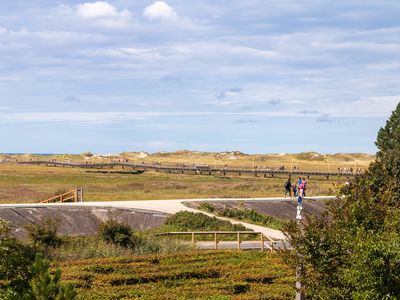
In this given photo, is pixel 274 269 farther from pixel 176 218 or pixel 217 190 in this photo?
pixel 217 190

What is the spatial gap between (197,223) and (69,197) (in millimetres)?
17497

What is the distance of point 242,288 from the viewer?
30.9 metres

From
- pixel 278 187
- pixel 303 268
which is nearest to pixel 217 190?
pixel 278 187

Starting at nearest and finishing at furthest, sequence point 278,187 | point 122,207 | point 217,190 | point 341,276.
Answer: point 341,276, point 122,207, point 217,190, point 278,187

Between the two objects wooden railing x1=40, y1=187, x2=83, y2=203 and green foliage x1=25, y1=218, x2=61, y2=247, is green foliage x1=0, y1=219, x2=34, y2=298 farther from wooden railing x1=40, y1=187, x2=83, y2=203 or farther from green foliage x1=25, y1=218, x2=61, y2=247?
wooden railing x1=40, y1=187, x2=83, y2=203

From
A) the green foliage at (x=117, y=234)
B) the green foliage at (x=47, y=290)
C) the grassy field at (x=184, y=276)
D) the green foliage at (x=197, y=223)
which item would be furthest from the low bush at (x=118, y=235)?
the green foliage at (x=47, y=290)

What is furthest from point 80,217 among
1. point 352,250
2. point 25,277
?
point 25,277

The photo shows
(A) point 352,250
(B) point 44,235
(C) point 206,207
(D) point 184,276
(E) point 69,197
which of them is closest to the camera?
(A) point 352,250

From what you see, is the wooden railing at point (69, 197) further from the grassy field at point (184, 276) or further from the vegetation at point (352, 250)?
the vegetation at point (352, 250)

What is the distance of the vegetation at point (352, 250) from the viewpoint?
56.6 ft

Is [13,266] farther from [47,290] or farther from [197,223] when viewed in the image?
[197,223]

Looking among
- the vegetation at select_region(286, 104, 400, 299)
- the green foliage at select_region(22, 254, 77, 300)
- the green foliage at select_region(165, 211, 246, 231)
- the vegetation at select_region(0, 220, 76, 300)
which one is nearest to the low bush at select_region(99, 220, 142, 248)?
the green foliage at select_region(165, 211, 246, 231)

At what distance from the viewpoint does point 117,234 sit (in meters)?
41.1

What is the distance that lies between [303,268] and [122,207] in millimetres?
33233
